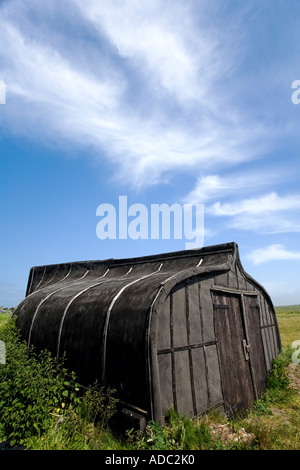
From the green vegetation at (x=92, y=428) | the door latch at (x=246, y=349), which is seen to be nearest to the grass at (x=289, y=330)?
the door latch at (x=246, y=349)

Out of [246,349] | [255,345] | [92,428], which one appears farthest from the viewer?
[255,345]

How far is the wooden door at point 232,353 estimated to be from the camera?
7.25 meters

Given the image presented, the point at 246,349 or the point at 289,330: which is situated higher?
the point at 246,349

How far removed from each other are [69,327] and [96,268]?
526cm

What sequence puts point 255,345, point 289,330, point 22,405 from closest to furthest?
point 22,405, point 255,345, point 289,330

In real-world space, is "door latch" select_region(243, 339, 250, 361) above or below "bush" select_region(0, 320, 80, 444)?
above

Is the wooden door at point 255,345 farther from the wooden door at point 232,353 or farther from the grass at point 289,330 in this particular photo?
the grass at point 289,330

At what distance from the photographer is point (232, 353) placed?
7883mm

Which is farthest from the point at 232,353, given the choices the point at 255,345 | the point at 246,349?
the point at 255,345

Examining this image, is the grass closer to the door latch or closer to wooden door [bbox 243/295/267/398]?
wooden door [bbox 243/295/267/398]

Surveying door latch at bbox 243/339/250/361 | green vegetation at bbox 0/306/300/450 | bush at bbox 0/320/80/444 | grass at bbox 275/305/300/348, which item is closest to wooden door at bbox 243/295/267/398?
door latch at bbox 243/339/250/361

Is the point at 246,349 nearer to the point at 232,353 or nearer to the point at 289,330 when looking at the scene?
the point at 232,353

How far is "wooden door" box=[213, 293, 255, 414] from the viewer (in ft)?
23.8

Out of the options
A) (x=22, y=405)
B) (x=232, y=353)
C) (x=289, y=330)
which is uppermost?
(x=232, y=353)
